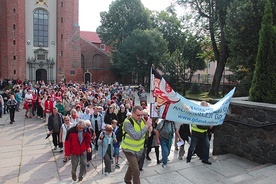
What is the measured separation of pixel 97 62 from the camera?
46031 mm

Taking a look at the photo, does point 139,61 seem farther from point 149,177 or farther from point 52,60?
point 149,177

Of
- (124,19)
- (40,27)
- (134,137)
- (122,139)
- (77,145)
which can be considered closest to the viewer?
(134,137)

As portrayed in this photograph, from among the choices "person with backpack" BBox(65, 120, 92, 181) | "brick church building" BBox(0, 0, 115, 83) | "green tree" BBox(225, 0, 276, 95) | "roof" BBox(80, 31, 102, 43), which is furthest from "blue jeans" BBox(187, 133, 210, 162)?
"roof" BBox(80, 31, 102, 43)

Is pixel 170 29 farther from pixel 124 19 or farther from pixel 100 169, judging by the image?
pixel 100 169

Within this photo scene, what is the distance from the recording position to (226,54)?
28.4 m

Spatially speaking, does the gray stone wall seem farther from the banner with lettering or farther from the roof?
the roof

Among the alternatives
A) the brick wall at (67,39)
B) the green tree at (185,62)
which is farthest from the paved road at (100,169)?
the brick wall at (67,39)

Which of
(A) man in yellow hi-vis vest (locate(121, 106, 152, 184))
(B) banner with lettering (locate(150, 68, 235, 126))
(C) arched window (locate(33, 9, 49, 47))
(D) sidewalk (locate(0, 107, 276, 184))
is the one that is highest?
(C) arched window (locate(33, 9, 49, 47))

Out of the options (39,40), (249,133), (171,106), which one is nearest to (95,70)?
(39,40)

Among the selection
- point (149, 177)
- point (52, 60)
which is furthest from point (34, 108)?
point (52, 60)

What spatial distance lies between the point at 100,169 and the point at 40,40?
114 ft

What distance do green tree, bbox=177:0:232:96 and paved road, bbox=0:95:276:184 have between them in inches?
829

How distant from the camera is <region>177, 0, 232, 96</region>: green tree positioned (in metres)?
26.2

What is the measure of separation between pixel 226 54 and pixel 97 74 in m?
24.2
